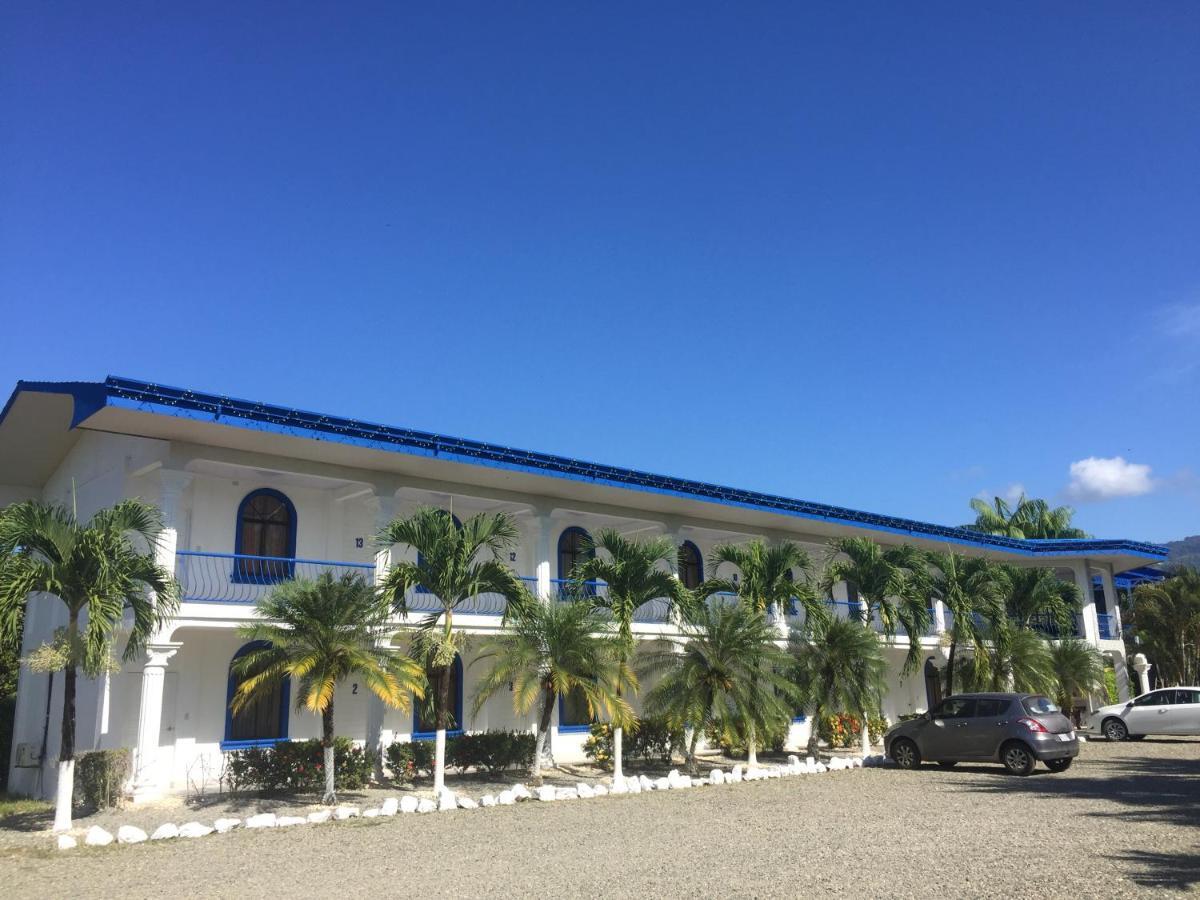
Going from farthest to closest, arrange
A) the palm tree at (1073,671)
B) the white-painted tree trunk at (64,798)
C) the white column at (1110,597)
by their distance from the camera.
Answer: the white column at (1110,597) → the palm tree at (1073,671) → the white-painted tree trunk at (64,798)

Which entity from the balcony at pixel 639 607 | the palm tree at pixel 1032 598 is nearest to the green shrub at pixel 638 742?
the balcony at pixel 639 607

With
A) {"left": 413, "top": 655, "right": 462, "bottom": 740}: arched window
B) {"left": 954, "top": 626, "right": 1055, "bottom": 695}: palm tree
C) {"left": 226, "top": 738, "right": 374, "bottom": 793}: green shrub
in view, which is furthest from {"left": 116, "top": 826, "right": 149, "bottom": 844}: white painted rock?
Answer: {"left": 954, "top": 626, "right": 1055, "bottom": 695}: palm tree

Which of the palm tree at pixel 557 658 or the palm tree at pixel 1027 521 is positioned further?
the palm tree at pixel 1027 521

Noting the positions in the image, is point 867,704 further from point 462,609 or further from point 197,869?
point 197,869

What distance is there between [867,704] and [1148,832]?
30.1 feet

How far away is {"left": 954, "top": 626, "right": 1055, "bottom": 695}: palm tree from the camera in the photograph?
24891mm

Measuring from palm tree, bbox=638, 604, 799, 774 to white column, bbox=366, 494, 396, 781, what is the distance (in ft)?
16.6

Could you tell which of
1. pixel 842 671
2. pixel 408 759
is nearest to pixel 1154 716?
pixel 842 671

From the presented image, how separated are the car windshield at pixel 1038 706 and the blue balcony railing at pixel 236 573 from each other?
12.6 m

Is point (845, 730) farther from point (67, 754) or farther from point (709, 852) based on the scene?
point (67, 754)

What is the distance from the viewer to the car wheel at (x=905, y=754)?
762 inches

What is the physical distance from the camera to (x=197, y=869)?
989cm

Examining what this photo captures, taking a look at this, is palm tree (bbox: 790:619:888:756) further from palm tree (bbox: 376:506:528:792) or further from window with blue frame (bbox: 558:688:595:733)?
palm tree (bbox: 376:506:528:792)

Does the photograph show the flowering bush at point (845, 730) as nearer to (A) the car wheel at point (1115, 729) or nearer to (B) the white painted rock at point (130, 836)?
(A) the car wheel at point (1115, 729)
